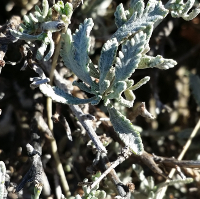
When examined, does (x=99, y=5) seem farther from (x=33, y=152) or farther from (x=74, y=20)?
(x=33, y=152)

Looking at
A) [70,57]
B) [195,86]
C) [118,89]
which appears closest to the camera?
[118,89]

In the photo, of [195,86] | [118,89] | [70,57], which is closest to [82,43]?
[70,57]

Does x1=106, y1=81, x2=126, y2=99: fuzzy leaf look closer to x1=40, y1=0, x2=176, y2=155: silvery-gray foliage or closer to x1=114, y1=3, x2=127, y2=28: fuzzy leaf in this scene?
x1=40, y1=0, x2=176, y2=155: silvery-gray foliage

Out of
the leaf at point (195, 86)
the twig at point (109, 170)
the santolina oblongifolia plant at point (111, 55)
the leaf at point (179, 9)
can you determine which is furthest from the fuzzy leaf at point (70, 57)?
the leaf at point (195, 86)

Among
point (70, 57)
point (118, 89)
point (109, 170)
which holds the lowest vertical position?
point (109, 170)

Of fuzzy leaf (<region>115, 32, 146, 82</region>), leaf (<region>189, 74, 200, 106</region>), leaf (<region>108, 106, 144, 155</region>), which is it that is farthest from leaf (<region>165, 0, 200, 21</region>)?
leaf (<region>189, 74, 200, 106</region>)

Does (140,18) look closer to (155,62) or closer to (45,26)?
(155,62)

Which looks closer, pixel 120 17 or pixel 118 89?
pixel 118 89

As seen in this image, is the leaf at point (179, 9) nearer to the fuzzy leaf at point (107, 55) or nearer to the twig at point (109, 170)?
the fuzzy leaf at point (107, 55)
